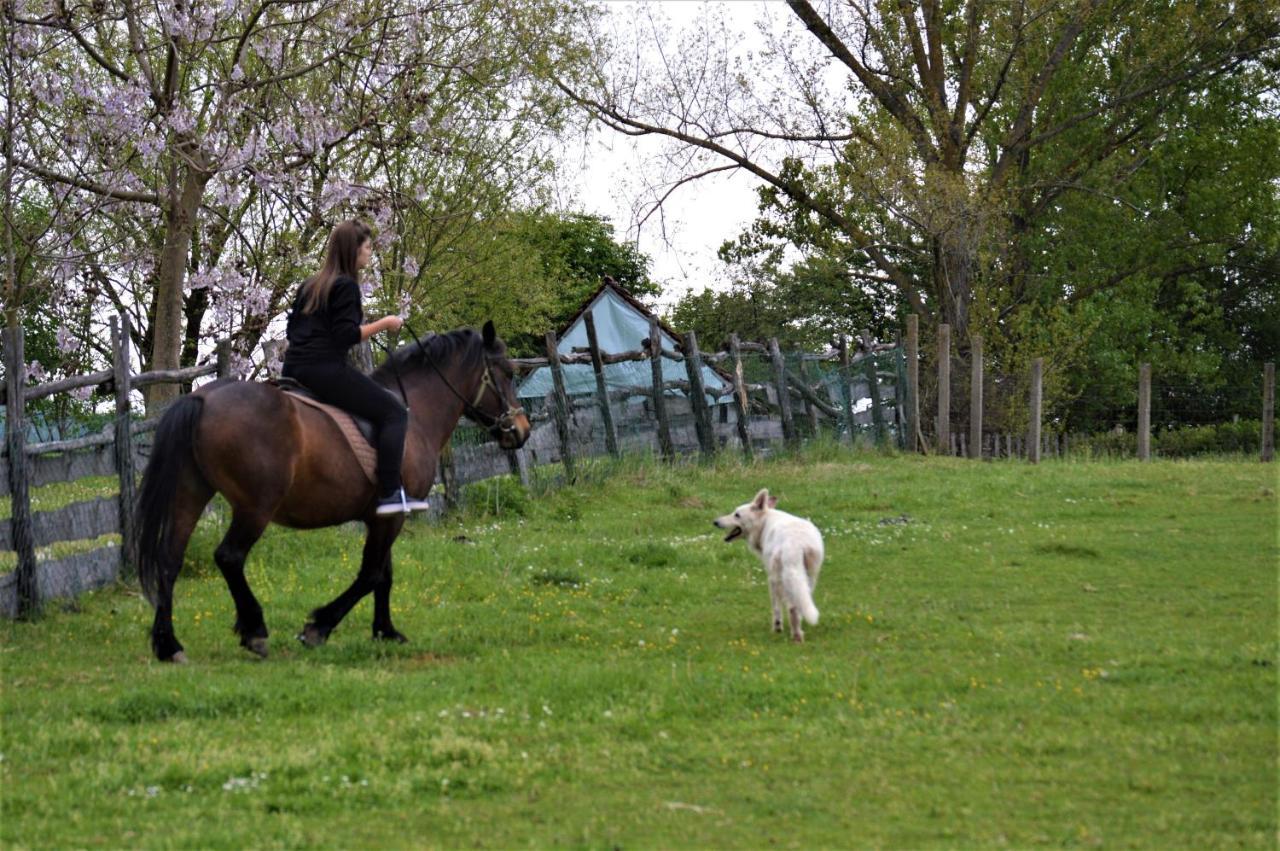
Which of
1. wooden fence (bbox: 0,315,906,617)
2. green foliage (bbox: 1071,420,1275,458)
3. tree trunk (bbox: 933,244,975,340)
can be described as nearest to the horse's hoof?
wooden fence (bbox: 0,315,906,617)

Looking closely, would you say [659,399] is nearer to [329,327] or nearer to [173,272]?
[173,272]

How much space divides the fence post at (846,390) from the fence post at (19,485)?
1757 centimetres

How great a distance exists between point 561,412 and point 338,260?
933 cm

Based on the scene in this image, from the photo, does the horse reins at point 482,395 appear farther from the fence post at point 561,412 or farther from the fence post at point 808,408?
the fence post at point 808,408

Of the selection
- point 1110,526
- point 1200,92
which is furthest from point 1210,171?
point 1110,526

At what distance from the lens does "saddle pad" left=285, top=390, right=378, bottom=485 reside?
9.30 m

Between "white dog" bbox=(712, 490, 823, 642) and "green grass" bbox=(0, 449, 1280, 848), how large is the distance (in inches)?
10.1

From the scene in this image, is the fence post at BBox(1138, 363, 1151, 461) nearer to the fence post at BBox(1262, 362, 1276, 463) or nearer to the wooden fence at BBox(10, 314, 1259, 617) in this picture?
the wooden fence at BBox(10, 314, 1259, 617)

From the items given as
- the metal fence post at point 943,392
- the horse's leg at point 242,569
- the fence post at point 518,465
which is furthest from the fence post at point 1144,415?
the horse's leg at point 242,569

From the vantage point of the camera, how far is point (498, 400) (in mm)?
10734

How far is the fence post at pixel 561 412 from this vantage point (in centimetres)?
1836

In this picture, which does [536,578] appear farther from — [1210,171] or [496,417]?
[1210,171]

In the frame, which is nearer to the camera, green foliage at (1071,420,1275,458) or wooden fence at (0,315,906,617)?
wooden fence at (0,315,906,617)

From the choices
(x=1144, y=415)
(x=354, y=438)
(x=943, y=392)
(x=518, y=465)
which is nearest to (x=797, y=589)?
(x=354, y=438)
